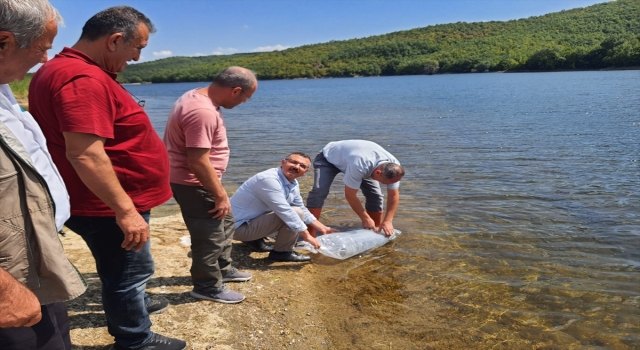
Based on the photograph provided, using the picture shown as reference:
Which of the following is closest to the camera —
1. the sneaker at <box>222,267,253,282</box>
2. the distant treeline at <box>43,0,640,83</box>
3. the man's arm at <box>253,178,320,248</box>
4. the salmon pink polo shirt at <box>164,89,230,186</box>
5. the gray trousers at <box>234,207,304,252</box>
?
the salmon pink polo shirt at <box>164,89,230,186</box>

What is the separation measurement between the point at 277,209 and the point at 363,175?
1282 mm

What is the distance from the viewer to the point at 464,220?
7.33 metres

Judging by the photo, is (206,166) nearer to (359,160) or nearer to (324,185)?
(359,160)

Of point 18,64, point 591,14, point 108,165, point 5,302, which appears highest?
point 591,14

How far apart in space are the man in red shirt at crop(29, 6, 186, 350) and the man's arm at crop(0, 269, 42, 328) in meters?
0.86

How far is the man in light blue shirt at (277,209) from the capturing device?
521 centimetres

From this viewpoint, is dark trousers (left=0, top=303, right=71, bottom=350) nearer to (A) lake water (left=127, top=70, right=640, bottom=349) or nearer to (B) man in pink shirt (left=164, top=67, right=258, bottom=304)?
(B) man in pink shirt (left=164, top=67, right=258, bottom=304)

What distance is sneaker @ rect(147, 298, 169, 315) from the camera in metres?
4.10

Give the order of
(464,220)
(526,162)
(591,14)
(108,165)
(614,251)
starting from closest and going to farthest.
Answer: (108,165) < (614,251) < (464,220) < (526,162) < (591,14)

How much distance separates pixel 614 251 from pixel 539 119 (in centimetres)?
1553

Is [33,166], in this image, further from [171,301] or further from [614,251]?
[614,251]

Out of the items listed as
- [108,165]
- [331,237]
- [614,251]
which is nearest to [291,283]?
[331,237]

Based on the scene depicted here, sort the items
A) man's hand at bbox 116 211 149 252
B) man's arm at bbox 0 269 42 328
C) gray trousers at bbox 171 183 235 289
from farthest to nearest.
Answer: gray trousers at bbox 171 183 235 289
man's hand at bbox 116 211 149 252
man's arm at bbox 0 269 42 328

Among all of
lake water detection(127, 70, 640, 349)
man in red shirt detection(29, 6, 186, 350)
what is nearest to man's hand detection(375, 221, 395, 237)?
lake water detection(127, 70, 640, 349)
